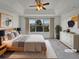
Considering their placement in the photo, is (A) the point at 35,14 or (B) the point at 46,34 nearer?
(A) the point at 35,14

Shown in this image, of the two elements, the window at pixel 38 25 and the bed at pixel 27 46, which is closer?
the bed at pixel 27 46

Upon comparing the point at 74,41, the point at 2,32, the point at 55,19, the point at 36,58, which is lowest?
the point at 36,58

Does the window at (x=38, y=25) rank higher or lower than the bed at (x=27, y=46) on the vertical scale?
higher

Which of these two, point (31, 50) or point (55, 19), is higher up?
point (55, 19)

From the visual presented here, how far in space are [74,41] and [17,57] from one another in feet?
9.70

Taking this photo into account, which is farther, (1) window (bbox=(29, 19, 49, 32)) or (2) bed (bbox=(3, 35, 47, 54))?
(1) window (bbox=(29, 19, 49, 32))

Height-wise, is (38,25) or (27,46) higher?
(38,25)

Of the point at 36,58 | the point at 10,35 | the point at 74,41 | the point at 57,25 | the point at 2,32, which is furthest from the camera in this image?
→ the point at 57,25

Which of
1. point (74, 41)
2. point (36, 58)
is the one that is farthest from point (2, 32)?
point (74, 41)

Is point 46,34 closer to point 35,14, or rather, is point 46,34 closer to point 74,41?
point 35,14

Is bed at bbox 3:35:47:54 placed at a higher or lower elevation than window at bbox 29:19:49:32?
lower

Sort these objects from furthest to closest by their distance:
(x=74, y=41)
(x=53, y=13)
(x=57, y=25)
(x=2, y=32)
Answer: (x=57, y=25)
(x=53, y=13)
(x=74, y=41)
(x=2, y=32)

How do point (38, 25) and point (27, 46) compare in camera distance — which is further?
point (38, 25)

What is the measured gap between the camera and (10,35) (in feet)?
23.7
